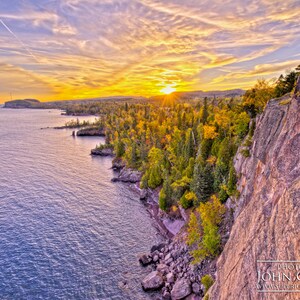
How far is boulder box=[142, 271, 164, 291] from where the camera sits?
138 ft

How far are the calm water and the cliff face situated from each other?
861 inches

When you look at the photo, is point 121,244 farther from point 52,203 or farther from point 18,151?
point 18,151

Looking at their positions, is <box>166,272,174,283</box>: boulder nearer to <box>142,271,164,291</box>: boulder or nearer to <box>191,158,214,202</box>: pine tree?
<box>142,271,164,291</box>: boulder

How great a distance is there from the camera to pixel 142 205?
2970 inches

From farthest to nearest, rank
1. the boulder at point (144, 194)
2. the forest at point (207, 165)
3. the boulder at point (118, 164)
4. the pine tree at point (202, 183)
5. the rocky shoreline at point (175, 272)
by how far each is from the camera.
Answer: the boulder at point (118, 164) < the boulder at point (144, 194) < the pine tree at point (202, 183) < the forest at point (207, 165) < the rocky shoreline at point (175, 272)

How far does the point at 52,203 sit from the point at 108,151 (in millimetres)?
66710

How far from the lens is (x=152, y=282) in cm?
4244

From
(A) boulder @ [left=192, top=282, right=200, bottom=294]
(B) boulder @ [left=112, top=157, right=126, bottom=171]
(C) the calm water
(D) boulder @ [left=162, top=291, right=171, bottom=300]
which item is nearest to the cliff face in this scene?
(A) boulder @ [left=192, top=282, right=200, bottom=294]

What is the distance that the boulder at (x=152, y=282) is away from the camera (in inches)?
1653

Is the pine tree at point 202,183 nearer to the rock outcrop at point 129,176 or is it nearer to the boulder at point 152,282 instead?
the boulder at point 152,282

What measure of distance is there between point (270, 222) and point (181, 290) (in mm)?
25241

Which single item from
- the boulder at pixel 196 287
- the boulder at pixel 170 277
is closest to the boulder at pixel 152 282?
the boulder at pixel 170 277

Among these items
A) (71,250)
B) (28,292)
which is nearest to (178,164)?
(71,250)

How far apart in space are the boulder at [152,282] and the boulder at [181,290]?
9.53ft
